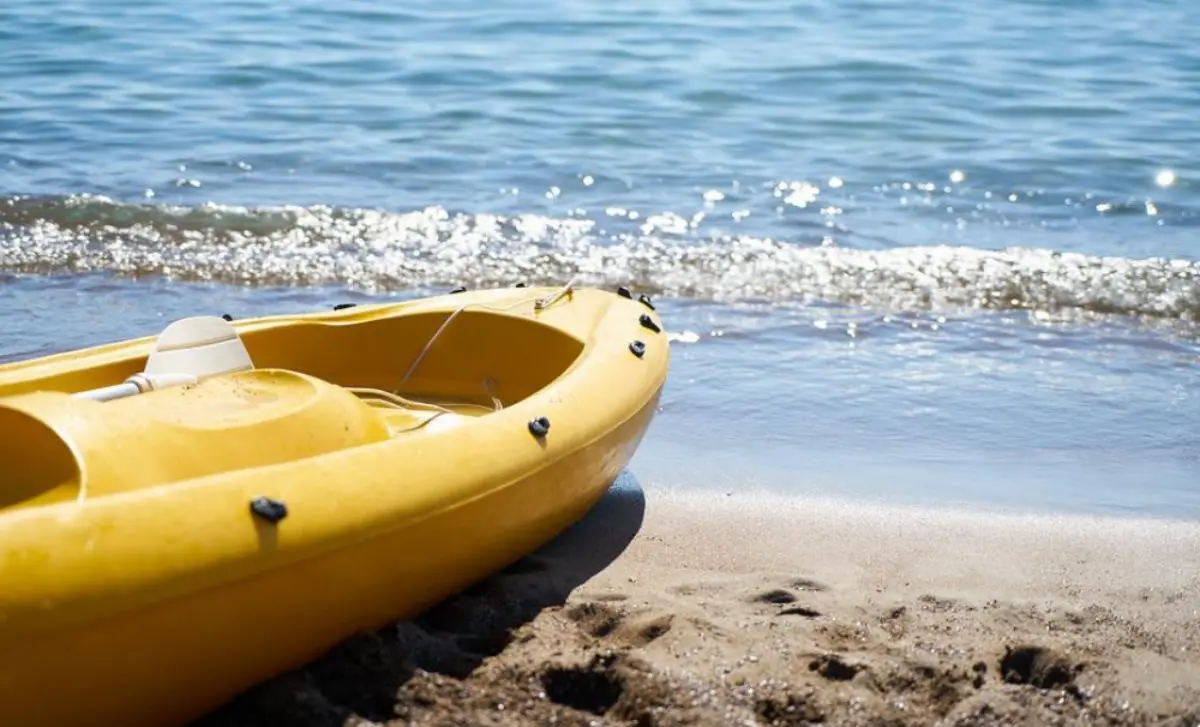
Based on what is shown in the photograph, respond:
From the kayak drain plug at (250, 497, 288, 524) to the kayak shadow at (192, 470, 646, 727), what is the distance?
14.0 inches

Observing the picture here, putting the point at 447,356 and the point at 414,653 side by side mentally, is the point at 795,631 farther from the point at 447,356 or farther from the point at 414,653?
the point at 447,356

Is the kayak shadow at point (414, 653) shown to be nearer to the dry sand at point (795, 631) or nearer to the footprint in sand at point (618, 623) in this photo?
the dry sand at point (795, 631)

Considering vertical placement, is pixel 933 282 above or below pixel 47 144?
below

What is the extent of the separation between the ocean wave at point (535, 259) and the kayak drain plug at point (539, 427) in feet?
11.6

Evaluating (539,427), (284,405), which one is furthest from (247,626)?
(539,427)

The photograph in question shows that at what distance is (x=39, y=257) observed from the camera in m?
7.69

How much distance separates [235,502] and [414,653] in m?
0.55

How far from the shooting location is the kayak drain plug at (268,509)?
2934 mm

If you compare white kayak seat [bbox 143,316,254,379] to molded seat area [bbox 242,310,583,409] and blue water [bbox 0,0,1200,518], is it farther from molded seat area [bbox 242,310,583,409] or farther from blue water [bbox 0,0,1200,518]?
blue water [bbox 0,0,1200,518]

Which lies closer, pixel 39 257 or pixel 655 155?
pixel 39 257

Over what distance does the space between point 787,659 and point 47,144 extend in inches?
307

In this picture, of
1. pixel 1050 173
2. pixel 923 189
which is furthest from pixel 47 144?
pixel 1050 173

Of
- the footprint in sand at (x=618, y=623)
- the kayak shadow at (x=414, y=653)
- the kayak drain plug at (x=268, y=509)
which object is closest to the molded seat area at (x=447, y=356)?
the kayak shadow at (x=414, y=653)

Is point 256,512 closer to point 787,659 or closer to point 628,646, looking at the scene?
point 628,646
